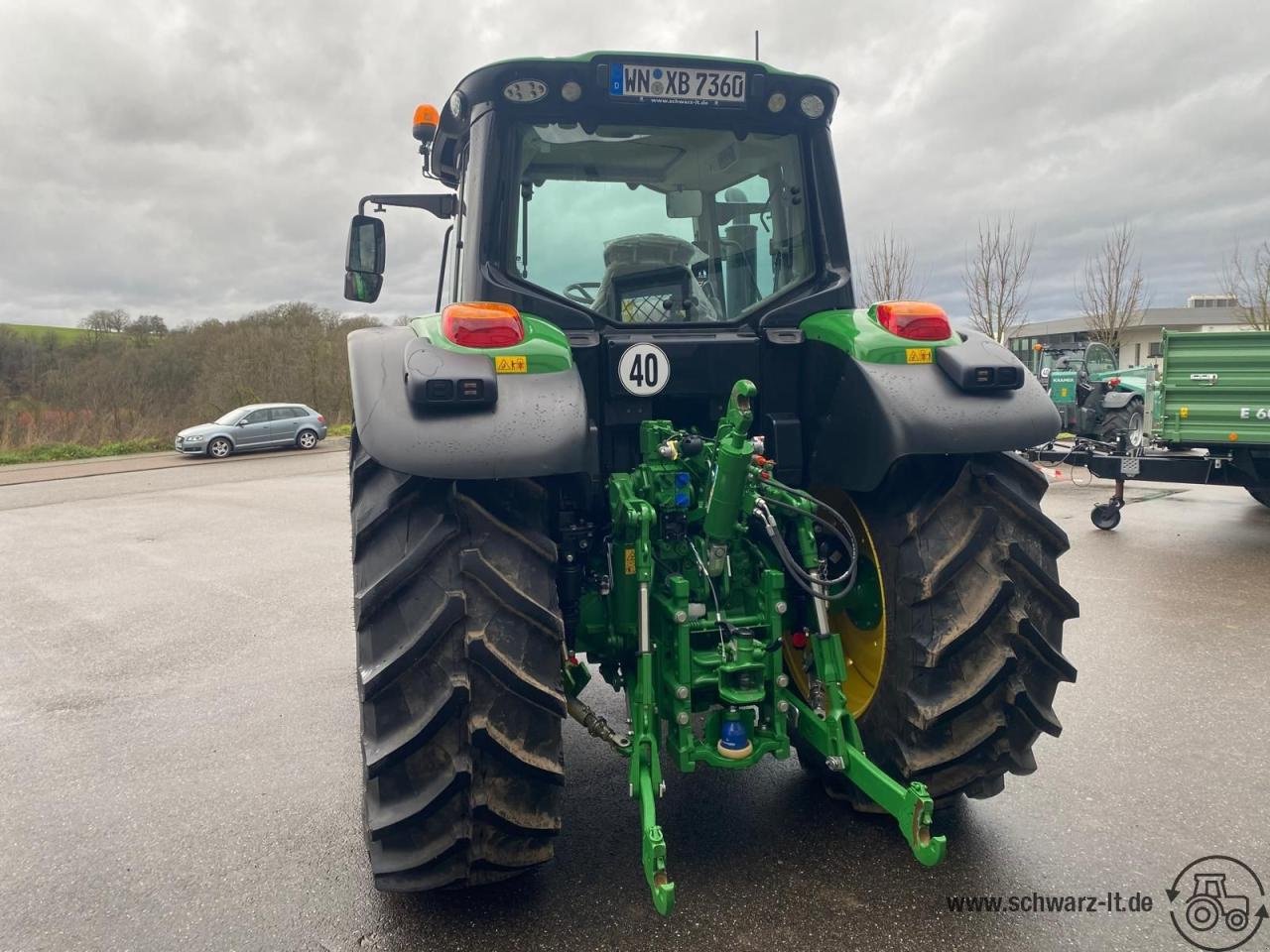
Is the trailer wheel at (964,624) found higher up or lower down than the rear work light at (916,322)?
lower down

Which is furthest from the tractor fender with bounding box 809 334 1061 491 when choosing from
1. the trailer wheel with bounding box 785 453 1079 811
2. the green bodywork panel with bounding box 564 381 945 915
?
the green bodywork panel with bounding box 564 381 945 915

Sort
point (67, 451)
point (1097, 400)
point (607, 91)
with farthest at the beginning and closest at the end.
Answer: point (67, 451) → point (1097, 400) → point (607, 91)

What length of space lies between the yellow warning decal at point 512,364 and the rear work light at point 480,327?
0.15 feet

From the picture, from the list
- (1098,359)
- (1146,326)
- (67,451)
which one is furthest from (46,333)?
(1146,326)

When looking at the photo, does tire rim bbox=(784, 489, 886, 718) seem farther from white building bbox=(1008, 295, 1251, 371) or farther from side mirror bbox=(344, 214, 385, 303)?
white building bbox=(1008, 295, 1251, 371)

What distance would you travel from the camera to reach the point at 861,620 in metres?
2.91

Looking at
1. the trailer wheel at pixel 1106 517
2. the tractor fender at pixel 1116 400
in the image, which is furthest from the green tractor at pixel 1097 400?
the trailer wheel at pixel 1106 517

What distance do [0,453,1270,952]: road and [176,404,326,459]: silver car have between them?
17959 millimetres

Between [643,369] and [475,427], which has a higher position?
[643,369]

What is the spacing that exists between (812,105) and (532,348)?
4.75 feet

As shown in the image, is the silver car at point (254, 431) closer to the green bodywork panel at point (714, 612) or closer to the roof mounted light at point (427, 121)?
the roof mounted light at point (427, 121)

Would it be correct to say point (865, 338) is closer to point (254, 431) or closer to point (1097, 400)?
point (1097, 400)

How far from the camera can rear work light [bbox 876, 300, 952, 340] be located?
8.98ft

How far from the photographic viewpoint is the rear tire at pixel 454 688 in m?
2.17
